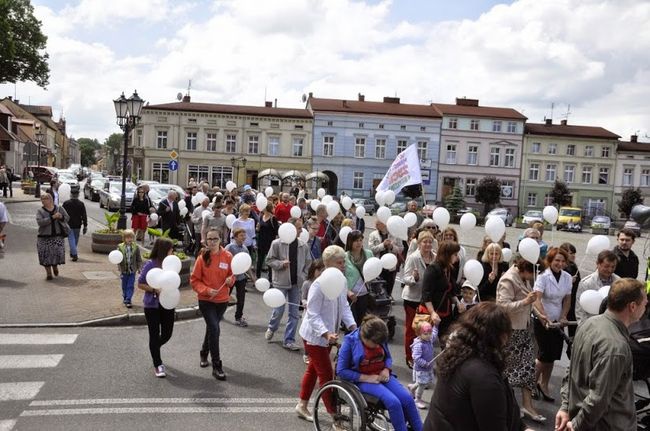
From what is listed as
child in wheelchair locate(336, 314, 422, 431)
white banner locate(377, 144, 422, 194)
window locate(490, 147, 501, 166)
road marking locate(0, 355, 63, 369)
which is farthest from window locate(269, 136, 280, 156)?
child in wheelchair locate(336, 314, 422, 431)

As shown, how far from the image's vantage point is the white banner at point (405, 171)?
1278cm

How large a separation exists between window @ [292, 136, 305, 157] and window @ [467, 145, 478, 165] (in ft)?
55.4

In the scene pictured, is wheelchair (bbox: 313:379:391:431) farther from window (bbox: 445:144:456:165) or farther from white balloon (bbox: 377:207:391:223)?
window (bbox: 445:144:456:165)

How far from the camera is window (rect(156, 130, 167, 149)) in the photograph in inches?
2131

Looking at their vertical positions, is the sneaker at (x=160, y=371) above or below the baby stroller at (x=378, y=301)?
below

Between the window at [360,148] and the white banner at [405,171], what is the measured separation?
142 ft

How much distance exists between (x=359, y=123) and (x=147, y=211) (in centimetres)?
4134

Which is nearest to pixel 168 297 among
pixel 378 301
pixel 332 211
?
pixel 378 301

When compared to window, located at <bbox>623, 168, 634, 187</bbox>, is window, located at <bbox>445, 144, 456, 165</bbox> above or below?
above

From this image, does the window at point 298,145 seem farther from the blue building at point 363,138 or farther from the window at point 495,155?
the window at point 495,155

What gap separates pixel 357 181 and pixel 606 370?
54255 mm

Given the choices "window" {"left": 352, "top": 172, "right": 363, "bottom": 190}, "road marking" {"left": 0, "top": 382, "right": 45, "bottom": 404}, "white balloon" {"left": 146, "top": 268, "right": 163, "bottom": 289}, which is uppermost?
"window" {"left": 352, "top": 172, "right": 363, "bottom": 190}

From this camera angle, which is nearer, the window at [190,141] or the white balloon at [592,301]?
the white balloon at [592,301]

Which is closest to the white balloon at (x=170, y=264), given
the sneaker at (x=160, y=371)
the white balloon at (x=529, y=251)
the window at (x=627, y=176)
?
the sneaker at (x=160, y=371)
